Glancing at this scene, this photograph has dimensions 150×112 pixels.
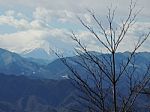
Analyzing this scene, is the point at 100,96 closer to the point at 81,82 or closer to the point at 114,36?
the point at 81,82

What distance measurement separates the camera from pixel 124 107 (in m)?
9.31

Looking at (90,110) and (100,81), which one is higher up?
(100,81)

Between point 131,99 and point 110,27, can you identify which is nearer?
point 131,99

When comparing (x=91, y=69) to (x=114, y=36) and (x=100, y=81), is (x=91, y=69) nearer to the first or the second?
(x=100, y=81)

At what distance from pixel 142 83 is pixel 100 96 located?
1123 mm

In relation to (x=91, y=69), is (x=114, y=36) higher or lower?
higher

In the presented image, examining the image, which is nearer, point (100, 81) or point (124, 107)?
point (124, 107)

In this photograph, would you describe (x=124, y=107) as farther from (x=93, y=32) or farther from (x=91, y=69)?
(x=93, y=32)

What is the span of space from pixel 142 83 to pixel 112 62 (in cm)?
94

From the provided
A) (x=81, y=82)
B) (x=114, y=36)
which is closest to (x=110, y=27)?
(x=114, y=36)

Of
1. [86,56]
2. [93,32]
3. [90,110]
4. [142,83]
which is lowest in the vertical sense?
[90,110]

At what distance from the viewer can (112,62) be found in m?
9.70

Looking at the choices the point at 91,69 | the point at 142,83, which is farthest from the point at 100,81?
the point at 142,83

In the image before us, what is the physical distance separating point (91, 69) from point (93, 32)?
99 cm
